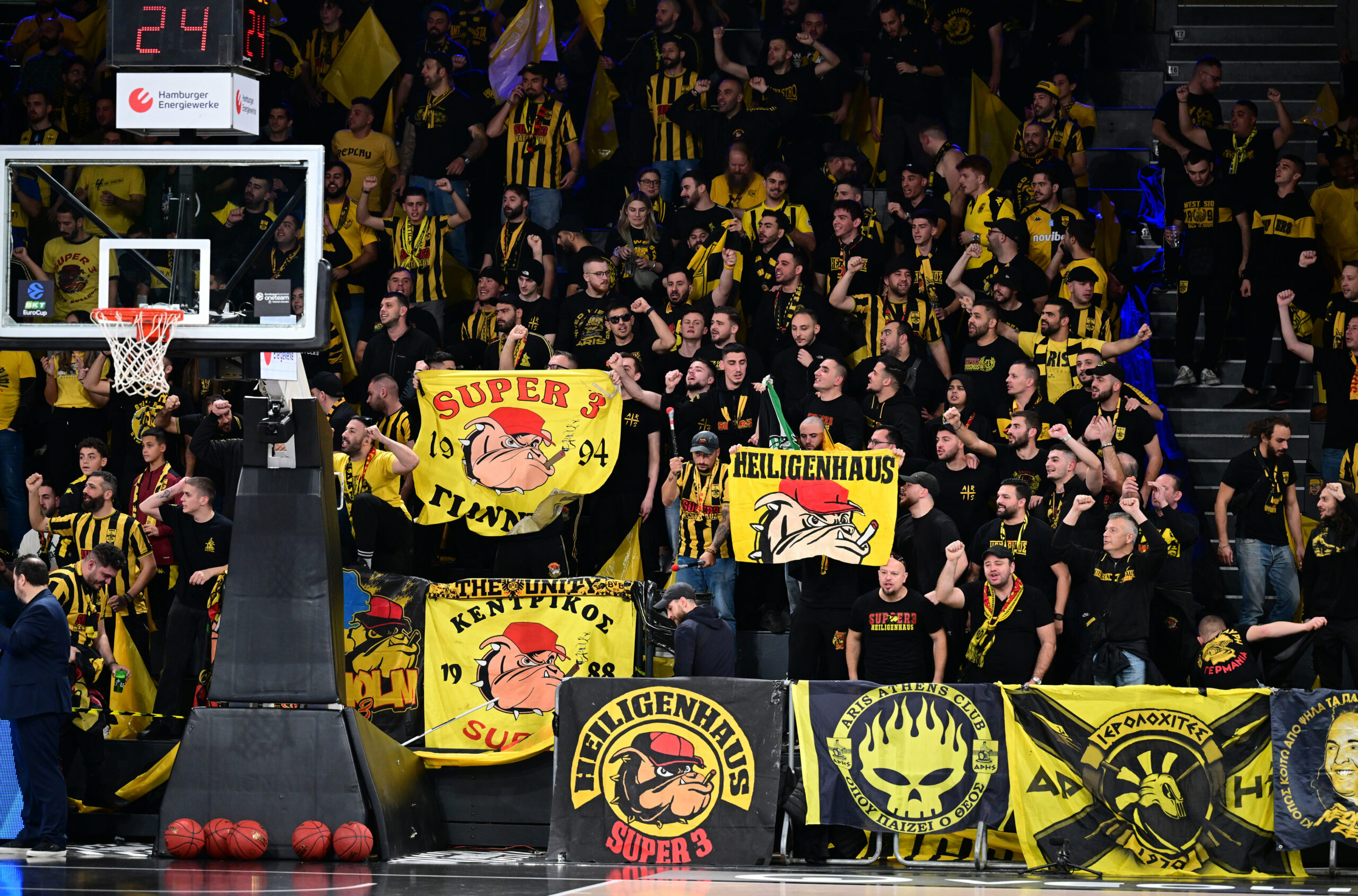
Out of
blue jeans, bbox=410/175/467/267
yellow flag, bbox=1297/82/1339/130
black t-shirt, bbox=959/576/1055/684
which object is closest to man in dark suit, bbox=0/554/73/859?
black t-shirt, bbox=959/576/1055/684

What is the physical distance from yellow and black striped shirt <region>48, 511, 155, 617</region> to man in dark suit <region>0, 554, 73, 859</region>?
6.62 feet

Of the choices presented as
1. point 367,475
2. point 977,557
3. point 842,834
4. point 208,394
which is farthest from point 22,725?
point 977,557

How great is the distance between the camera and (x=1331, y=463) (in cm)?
1513

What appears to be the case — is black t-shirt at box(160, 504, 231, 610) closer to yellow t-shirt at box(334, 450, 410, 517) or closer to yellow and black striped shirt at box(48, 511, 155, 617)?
yellow and black striped shirt at box(48, 511, 155, 617)

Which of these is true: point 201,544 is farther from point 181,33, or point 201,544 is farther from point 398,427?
point 181,33

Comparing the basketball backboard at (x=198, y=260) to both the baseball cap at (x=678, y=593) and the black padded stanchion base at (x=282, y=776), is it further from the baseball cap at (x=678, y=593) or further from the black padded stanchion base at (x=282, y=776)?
the baseball cap at (x=678, y=593)

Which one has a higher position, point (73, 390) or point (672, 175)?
point (672, 175)

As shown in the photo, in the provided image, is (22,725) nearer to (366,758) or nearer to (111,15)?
(366,758)

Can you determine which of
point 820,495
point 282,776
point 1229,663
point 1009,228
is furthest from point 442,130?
point 1229,663

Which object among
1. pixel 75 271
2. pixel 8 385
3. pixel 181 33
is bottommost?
pixel 8 385

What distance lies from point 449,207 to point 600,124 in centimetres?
210

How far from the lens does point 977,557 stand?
1344 cm

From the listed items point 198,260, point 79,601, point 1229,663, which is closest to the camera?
point 198,260

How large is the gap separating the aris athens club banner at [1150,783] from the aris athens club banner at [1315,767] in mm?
121
